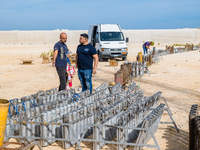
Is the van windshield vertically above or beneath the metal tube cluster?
above

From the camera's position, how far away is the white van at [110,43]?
19.7 metres

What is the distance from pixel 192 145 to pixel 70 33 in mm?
54961

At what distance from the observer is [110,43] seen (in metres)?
19.8

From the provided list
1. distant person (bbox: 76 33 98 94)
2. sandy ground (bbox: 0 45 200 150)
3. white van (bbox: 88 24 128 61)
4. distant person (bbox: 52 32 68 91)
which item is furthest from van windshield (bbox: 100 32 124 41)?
distant person (bbox: 76 33 98 94)

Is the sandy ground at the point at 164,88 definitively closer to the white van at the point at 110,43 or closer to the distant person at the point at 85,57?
the distant person at the point at 85,57

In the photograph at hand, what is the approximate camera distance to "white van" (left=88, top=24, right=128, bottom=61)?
19656mm

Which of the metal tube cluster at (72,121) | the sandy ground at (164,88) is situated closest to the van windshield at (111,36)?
the sandy ground at (164,88)

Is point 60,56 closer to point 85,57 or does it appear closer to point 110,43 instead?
point 85,57

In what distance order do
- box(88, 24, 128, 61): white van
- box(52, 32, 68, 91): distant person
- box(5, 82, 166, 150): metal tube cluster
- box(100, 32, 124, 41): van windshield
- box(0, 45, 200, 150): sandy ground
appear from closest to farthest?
box(5, 82, 166, 150): metal tube cluster
box(0, 45, 200, 150): sandy ground
box(52, 32, 68, 91): distant person
box(88, 24, 128, 61): white van
box(100, 32, 124, 41): van windshield

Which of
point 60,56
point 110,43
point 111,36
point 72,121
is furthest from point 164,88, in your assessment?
point 111,36

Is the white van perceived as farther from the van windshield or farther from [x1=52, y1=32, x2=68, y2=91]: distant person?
[x1=52, y1=32, x2=68, y2=91]: distant person

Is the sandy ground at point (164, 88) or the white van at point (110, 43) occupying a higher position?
the white van at point (110, 43)

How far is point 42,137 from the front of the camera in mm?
5316

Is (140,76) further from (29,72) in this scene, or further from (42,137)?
(42,137)
